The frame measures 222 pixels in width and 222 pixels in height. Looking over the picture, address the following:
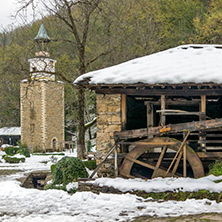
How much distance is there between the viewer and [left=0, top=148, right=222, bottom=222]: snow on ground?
6004 millimetres

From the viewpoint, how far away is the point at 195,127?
25.1 feet

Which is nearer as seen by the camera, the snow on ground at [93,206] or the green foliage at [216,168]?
the snow on ground at [93,206]

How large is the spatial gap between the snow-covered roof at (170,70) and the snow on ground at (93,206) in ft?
8.30

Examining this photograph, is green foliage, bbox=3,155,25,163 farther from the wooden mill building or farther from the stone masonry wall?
the stone masonry wall

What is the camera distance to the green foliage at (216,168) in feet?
25.0

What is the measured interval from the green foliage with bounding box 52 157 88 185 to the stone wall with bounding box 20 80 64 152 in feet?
65.4

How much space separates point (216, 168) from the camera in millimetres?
7910

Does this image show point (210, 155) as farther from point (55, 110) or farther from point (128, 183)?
point (55, 110)

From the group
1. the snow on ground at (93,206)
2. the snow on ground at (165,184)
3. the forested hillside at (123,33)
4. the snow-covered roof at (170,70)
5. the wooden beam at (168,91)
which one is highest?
the forested hillside at (123,33)

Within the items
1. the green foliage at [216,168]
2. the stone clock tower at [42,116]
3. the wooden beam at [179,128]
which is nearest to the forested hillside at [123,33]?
the stone clock tower at [42,116]

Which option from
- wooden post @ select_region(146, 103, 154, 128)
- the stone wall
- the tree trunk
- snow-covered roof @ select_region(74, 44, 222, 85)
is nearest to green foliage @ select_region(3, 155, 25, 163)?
the tree trunk

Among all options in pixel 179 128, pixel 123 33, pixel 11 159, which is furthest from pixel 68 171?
pixel 123 33

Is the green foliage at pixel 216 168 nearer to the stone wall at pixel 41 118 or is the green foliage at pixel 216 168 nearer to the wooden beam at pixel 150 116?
the wooden beam at pixel 150 116

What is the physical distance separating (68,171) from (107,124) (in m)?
1.74
